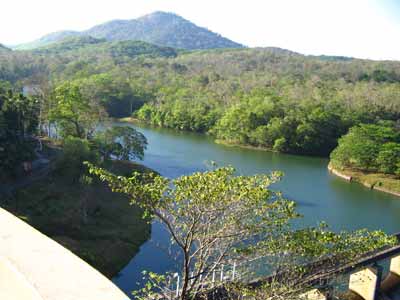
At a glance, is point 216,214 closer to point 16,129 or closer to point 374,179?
point 16,129

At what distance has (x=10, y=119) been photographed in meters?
20.1

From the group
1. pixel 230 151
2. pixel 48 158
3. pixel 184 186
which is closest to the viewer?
pixel 184 186

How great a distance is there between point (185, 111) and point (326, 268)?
36.5 meters

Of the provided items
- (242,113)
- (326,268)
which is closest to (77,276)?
(326,268)

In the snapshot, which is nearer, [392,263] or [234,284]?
[234,284]

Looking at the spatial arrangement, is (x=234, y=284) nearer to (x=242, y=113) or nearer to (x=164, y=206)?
(x=164, y=206)

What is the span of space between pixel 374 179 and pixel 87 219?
1938 centimetres

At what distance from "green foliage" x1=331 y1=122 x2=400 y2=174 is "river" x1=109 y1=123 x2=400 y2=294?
72.1 inches

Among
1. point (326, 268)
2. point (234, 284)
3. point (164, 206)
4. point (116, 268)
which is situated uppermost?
point (164, 206)

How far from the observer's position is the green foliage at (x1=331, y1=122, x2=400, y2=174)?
28312 mm

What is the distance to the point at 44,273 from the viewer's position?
2152mm

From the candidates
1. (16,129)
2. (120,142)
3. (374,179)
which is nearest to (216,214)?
(16,129)

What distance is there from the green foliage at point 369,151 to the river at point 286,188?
1831 millimetres

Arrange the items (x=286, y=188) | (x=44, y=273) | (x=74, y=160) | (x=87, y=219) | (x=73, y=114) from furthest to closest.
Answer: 1. (x=286, y=188)
2. (x=73, y=114)
3. (x=74, y=160)
4. (x=87, y=219)
5. (x=44, y=273)
